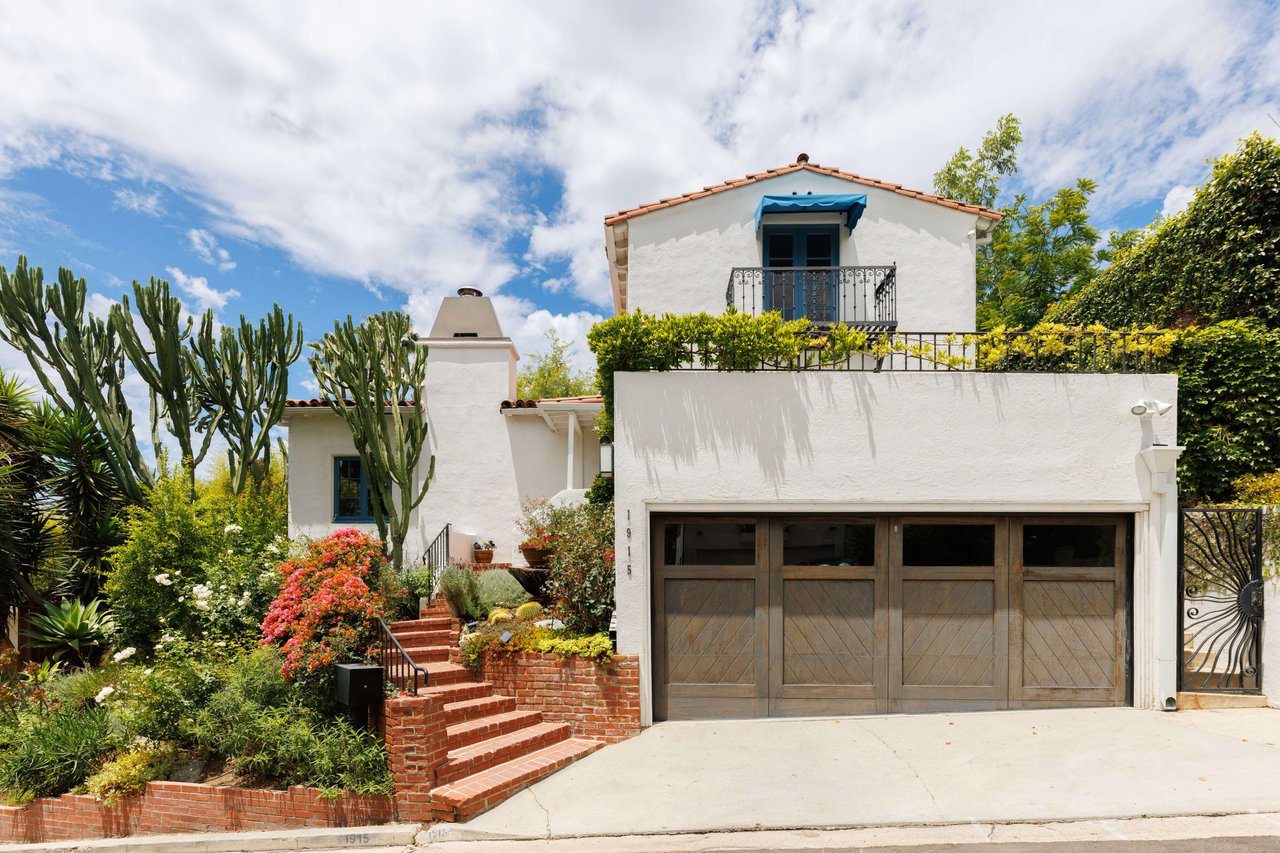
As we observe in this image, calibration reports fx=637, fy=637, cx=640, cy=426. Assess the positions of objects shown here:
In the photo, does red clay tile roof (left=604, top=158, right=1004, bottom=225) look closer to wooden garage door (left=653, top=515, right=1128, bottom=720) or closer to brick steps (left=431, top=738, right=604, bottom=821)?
wooden garage door (left=653, top=515, right=1128, bottom=720)

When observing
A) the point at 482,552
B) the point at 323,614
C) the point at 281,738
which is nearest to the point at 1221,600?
the point at 323,614

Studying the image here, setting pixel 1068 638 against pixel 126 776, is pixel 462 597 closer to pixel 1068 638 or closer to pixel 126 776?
pixel 126 776

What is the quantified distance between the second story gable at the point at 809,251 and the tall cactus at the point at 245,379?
22.6ft

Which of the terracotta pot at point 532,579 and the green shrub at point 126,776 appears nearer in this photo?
the green shrub at point 126,776

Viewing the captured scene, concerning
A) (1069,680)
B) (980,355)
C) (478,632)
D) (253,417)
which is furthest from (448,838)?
(253,417)

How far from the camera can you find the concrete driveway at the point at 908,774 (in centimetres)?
554

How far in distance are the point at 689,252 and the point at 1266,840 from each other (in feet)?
33.8

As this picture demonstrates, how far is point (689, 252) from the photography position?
1194 cm

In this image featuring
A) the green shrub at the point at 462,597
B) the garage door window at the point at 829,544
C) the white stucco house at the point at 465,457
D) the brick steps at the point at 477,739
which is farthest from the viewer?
the white stucco house at the point at 465,457

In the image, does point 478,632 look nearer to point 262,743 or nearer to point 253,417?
point 262,743

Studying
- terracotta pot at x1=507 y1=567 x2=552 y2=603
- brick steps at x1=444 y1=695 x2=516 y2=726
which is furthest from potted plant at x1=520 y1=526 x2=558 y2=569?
brick steps at x1=444 y1=695 x2=516 y2=726

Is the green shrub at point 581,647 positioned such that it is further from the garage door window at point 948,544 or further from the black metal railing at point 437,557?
the garage door window at point 948,544

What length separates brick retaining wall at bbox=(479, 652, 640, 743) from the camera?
739cm

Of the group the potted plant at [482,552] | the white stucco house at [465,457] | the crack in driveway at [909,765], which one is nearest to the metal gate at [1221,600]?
the crack in driveway at [909,765]
